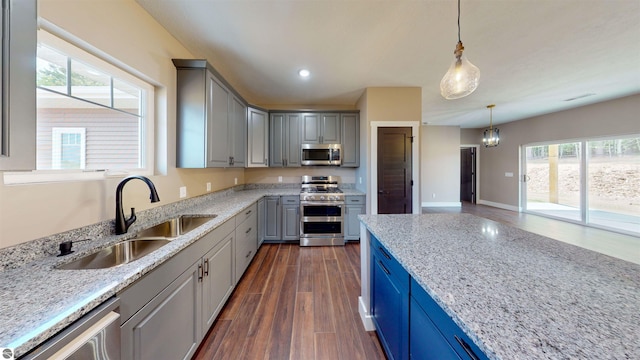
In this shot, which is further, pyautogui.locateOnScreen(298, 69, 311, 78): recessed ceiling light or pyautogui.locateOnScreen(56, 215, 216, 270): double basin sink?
pyautogui.locateOnScreen(298, 69, 311, 78): recessed ceiling light

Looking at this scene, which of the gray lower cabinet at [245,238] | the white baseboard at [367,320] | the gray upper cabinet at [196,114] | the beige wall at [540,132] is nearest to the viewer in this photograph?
the white baseboard at [367,320]

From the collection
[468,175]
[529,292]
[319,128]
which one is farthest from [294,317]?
[468,175]

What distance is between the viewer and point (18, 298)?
76cm

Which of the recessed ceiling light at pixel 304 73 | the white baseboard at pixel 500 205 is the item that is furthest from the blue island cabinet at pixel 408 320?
the white baseboard at pixel 500 205

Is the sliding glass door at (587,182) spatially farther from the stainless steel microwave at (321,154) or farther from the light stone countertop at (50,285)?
the light stone countertop at (50,285)

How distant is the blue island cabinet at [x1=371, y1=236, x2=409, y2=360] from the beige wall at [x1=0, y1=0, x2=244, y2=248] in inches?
75.1

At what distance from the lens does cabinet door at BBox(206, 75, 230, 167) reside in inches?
89.4

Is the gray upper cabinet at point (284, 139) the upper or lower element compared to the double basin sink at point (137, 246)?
upper

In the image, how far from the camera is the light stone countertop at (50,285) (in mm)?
615

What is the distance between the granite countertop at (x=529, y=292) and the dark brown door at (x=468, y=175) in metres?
7.52

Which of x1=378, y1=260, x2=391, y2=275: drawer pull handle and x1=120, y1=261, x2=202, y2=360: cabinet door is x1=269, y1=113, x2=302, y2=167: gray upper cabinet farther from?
x1=378, y1=260, x2=391, y2=275: drawer pull handle

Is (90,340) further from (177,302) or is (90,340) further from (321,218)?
(321,218)

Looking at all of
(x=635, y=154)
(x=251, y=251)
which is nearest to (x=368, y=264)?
(x=251, y=251)

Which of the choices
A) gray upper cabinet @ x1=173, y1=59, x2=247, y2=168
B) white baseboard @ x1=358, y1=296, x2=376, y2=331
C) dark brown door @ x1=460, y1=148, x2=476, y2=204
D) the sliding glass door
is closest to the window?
gray upper cabinet @ x1=173, y1=59, x2=247, y2=168
